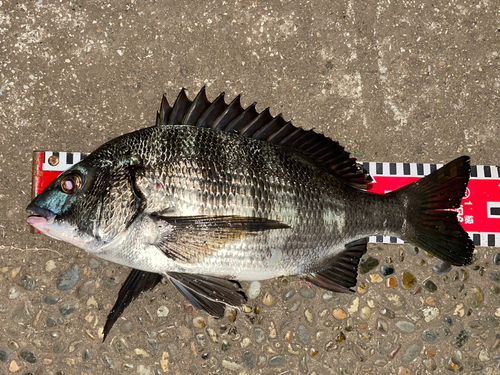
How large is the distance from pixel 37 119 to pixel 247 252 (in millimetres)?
1791

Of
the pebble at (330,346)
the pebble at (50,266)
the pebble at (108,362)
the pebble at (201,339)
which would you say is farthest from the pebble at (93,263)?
the pebble at (330,346)

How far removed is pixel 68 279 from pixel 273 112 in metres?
1.84

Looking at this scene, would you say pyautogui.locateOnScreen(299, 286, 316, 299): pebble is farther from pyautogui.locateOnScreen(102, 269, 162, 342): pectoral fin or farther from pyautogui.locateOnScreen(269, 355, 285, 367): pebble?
pyautogui.locateOnScreen(102, 269, 162, 342): pectoral fin

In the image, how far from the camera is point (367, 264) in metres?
2.95

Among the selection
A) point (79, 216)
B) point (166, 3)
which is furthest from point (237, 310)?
point (166, 3)

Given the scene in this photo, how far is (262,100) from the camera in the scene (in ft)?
9.81

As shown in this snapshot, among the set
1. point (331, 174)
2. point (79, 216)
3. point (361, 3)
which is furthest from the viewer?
point (361, 3)

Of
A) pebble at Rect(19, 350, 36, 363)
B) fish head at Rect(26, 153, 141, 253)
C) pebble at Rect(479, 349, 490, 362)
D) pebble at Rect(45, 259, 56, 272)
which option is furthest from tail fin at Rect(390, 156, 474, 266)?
pebble at Rect(19, 350, 36, 363)

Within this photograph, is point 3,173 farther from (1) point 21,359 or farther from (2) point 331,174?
(2) point 331,174

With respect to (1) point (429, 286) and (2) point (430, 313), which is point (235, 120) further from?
(2) point (430, 313)

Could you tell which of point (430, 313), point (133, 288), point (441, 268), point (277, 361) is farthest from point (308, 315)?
point (133, 288)

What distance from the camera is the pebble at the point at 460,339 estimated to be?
2.94m

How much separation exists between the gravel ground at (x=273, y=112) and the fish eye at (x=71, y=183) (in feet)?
2.18

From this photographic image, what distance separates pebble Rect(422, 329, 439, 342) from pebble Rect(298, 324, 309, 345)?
829 mm
